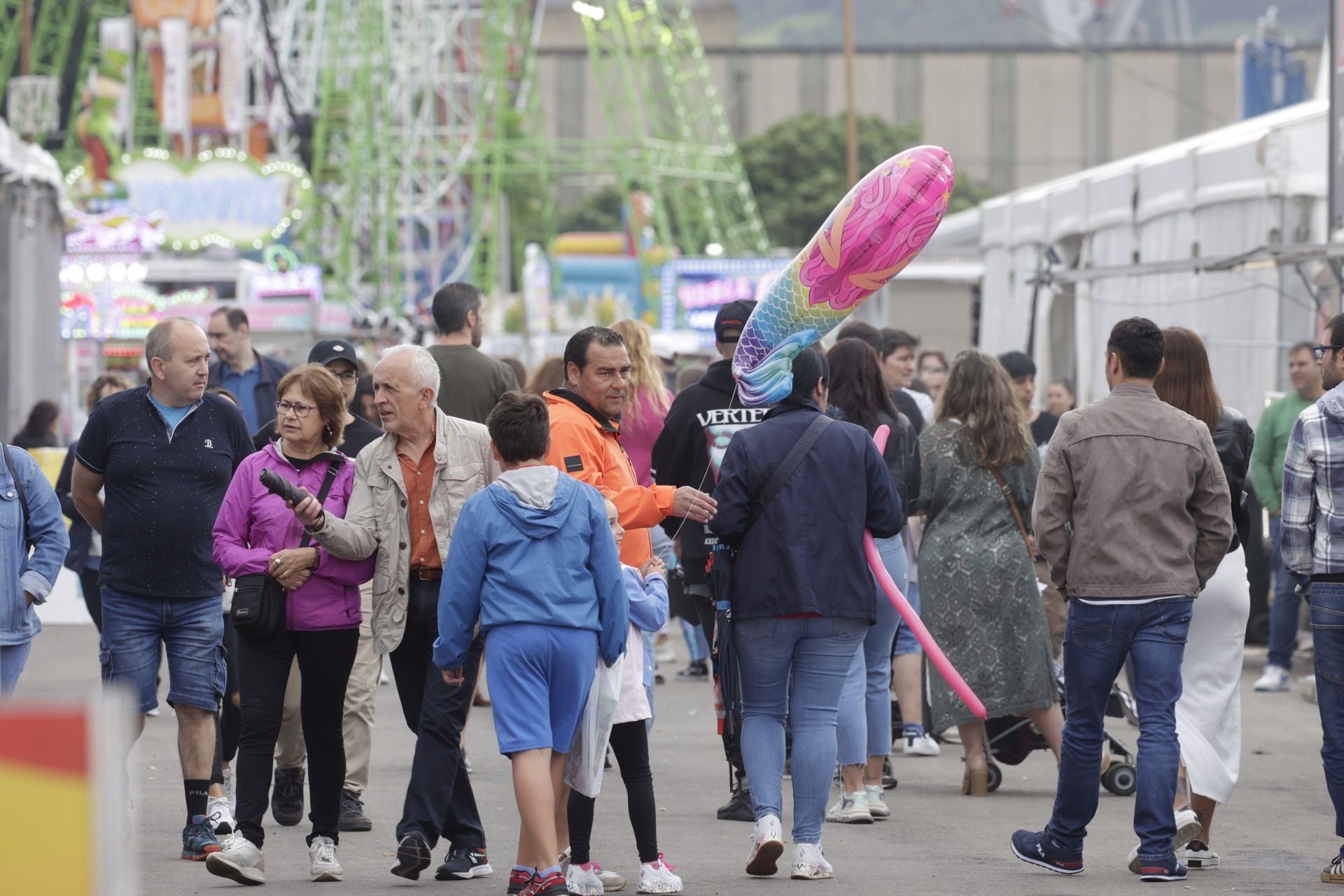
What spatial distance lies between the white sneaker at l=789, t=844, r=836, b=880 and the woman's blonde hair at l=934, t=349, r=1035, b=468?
7.59ft

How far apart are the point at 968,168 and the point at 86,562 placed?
93503 mm

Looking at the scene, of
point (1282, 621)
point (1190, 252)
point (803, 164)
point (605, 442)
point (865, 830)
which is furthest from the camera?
point (803, 164)

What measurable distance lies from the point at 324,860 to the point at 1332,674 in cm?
362

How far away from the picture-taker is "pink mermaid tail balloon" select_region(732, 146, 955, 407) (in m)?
7.09

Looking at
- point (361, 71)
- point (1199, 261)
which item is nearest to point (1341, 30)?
point (1199, 261)

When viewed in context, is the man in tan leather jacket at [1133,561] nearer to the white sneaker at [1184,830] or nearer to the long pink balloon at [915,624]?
the white sneaker at [1184,830]

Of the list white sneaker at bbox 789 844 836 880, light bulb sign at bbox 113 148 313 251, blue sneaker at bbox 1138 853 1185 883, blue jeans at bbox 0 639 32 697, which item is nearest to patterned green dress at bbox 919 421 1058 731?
blue sneaker at bbox 1138 853 1185 883

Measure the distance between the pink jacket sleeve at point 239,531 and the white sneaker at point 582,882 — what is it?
1.46 m

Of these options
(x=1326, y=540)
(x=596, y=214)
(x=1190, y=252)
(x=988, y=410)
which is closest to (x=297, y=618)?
(x=988, y=410)

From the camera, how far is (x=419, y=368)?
683 cm

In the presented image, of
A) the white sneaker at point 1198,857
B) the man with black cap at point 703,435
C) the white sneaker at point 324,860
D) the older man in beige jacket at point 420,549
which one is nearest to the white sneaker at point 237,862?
the white sneaker at point 324,860

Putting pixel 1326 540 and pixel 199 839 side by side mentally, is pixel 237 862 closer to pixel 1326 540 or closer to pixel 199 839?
pixel 199 839

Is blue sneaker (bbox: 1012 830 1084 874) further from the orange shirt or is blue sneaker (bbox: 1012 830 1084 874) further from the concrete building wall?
the concrete building wall

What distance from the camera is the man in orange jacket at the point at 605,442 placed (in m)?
6.70
